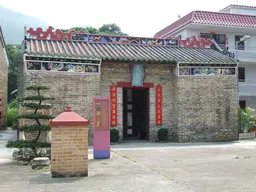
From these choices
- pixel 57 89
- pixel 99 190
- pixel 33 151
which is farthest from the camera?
pixel 57 89

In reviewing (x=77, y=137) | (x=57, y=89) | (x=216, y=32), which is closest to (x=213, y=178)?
(x=77, y=137)

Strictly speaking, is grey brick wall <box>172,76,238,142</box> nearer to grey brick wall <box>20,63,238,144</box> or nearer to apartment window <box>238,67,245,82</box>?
grey brick wall <box>20,63,238,144</box>

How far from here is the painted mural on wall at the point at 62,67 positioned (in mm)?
12477

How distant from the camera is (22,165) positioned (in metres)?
7.76

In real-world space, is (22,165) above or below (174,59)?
below

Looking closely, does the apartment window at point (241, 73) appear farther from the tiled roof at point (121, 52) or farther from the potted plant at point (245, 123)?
the potted plant at point (245, 123)

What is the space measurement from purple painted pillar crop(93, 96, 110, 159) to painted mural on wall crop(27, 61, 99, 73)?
14.5 ft

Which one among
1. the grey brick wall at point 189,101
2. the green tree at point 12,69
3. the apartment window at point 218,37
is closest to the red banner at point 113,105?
the grey brick wall at point 189,101

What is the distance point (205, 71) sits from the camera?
1450cm

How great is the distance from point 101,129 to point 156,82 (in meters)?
6.20

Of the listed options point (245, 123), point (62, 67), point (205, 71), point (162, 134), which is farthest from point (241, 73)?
point (62, 67)

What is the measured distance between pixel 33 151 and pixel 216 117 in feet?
28.7

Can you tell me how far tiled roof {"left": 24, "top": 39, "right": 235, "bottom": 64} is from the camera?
13.1 metres

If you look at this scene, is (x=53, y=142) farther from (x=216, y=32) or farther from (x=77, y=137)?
(x=216, y=32)
